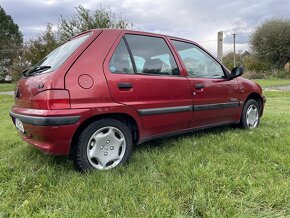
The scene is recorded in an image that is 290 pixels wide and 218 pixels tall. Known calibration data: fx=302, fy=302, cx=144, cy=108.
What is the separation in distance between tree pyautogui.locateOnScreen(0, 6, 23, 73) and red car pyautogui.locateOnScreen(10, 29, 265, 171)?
1460 inches

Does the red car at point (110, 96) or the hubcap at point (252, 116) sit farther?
the hubcap at point (252, 116)

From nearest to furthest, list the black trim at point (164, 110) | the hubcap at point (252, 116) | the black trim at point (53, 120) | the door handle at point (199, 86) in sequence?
the black trim at point (53, 120) < the black trim at point (164, 110) < the door handle at point (199, 86) < the hubcap at point (252, 116)

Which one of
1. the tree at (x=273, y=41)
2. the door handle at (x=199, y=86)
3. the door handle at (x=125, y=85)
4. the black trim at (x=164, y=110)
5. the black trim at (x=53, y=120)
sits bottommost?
the black trim at (x=164, y=110)

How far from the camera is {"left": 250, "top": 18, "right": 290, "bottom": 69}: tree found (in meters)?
32.1

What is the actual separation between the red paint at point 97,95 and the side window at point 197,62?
0.13 meters

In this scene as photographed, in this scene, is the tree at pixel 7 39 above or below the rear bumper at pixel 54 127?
above

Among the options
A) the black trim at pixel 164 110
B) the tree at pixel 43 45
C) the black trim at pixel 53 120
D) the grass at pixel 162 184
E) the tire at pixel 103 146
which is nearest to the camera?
the grass at pixel 162 184

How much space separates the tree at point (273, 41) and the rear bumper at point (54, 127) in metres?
33.5

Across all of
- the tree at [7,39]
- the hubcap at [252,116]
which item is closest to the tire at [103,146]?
the hubcap at [252,116]

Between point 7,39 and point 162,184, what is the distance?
45278 mm

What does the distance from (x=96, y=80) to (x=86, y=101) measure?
241mm

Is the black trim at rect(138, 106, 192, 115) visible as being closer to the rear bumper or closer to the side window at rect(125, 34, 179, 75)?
the side window at rect(125, 34, 179, 75)

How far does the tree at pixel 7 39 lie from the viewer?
3828 cm

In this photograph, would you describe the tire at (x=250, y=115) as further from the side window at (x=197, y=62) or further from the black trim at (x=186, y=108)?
the side window at (x=197, y=62)
